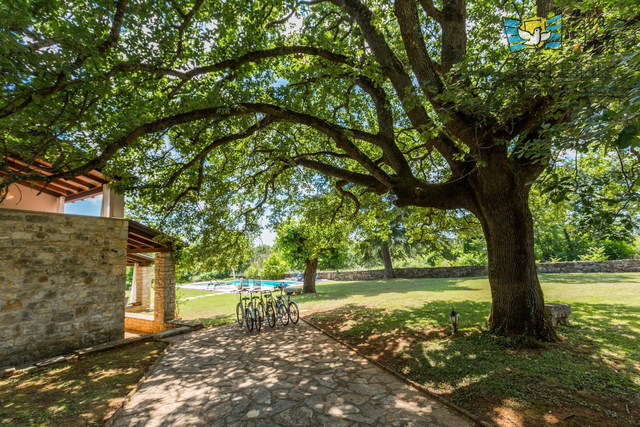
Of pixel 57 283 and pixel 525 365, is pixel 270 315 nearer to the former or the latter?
pixel 57 283

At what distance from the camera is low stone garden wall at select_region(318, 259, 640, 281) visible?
16047 mm

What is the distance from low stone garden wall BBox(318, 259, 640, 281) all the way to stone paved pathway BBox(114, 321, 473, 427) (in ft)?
58.5

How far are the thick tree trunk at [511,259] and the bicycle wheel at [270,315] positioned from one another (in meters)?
5.57

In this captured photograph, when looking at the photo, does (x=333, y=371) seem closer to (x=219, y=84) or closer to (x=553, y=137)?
(x=553, y=137)

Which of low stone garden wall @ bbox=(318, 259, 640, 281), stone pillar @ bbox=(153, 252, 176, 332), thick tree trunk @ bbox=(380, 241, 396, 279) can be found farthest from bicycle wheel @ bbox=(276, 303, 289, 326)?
low stone garden wall @ bbox=(318, 259, 640, 281)

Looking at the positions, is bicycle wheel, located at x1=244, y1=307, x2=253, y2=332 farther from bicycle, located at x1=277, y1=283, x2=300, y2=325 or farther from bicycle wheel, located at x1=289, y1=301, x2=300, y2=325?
bicycle wheel, located at x1=289, y1=301, x2=300, y2=325

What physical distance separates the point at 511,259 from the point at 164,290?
1001 centimetres

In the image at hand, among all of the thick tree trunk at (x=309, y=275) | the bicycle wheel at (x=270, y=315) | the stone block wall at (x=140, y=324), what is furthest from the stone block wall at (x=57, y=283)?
the thick tree trunk at (x=309, y=275)

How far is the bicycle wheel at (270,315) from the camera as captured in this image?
848cm

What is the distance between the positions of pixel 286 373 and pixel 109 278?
565cm

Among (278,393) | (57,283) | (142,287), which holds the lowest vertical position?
(278,393)

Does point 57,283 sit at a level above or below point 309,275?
above

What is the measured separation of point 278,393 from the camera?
13.5 ft

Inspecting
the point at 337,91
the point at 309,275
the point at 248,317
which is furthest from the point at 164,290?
the point at 309,275
